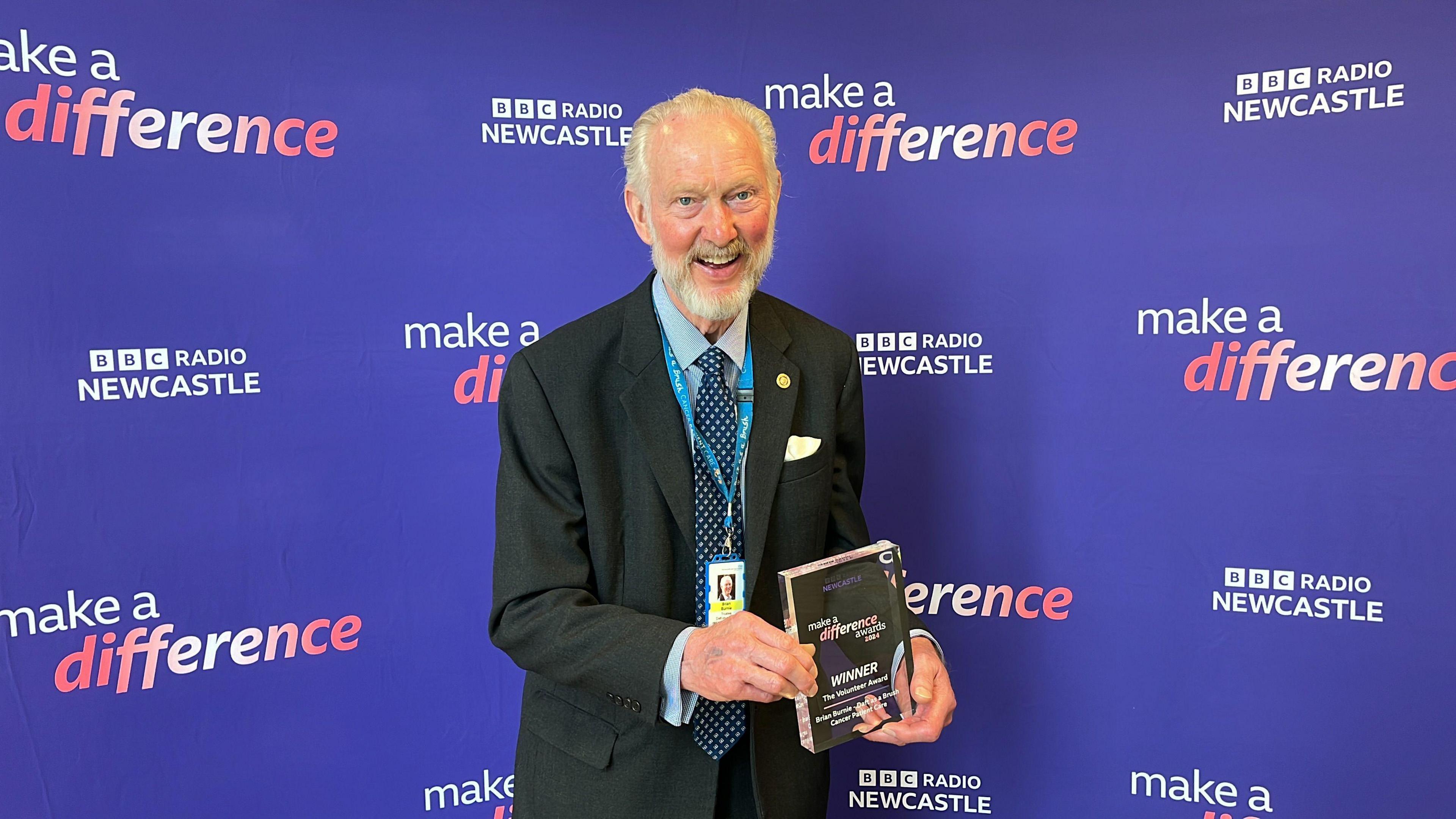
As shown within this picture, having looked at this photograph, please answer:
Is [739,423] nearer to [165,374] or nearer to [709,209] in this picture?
[709,209]

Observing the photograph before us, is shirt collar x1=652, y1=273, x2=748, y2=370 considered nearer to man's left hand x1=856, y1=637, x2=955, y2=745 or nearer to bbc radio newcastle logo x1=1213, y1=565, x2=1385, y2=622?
man's left hand x1=856, y1=637, x2=955, y2=745

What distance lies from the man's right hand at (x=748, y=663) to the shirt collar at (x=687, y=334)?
480mm

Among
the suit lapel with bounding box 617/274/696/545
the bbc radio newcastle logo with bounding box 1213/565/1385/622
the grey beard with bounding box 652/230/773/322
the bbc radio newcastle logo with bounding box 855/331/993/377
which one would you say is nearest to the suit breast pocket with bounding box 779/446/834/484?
the suit lapel with bounding box 617/274/696/545

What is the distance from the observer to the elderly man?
1.56 meters

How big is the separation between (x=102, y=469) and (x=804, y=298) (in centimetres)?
177

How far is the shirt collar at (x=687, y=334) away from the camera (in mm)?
1653

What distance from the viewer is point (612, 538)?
1597 millimetres

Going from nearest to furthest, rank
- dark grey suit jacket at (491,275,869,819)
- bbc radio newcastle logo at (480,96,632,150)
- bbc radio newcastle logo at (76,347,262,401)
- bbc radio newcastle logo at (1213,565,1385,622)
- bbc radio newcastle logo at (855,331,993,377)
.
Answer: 1. dark grey suit jacket at (491,275,869,819)
2. bbc radio newcastle logo at (76,347,262,401)
3. bbc radio newcastle logo at (1213,565,1385,622)
4. bbc radio newcastle logo at (480,96,632,150)
5. bbc radio newcastle logo at (855,331,993,377)

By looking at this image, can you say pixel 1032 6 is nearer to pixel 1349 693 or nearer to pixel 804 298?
pixel 804 298

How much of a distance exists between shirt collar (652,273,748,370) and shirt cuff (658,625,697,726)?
1.56ft

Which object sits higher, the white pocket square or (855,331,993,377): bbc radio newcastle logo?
(855,331,993,377): bbc radio newcastle logo

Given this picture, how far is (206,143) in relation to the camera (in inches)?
88.5

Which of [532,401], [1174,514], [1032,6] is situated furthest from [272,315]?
[1174,514]

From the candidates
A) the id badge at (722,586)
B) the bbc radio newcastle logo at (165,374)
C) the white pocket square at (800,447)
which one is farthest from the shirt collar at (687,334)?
the bbc radio newcastle logo at (165,374)
